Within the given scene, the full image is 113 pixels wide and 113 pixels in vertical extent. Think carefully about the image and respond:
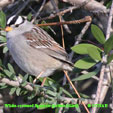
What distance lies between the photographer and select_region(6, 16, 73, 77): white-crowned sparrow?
6.98 ft

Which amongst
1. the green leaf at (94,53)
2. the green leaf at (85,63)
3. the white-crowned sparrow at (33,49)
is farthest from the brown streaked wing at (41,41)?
the green leaf at (94,53)

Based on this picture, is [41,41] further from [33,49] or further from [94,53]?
[94,53]

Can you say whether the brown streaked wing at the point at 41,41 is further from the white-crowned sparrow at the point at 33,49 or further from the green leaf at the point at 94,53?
the green leaf at the point at 94,53

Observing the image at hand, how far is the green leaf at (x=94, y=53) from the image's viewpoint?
1592 millimetres

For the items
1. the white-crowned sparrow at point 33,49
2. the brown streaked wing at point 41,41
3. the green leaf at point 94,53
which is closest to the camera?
the green leaf at point 94,53

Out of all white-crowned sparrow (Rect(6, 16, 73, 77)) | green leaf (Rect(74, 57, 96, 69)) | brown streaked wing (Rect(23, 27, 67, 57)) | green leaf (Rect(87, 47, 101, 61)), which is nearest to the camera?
green leaf (Rect(87, 47, 101, 61))

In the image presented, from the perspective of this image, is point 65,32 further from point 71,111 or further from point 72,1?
point 71,111

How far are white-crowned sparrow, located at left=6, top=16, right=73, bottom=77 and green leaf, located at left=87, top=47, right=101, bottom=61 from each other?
49cm

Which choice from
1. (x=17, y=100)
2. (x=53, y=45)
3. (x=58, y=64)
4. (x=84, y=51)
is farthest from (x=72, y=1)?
(x=17, y=100)

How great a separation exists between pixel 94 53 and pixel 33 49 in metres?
0.76

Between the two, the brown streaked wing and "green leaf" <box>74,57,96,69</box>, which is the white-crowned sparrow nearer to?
the brown streaked wing

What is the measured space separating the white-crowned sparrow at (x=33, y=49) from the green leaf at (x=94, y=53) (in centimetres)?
49

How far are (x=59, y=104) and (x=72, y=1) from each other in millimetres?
1207

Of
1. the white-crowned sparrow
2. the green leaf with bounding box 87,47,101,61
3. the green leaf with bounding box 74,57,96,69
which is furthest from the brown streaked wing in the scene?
the green leaf with bounding box 87,47,101,61
